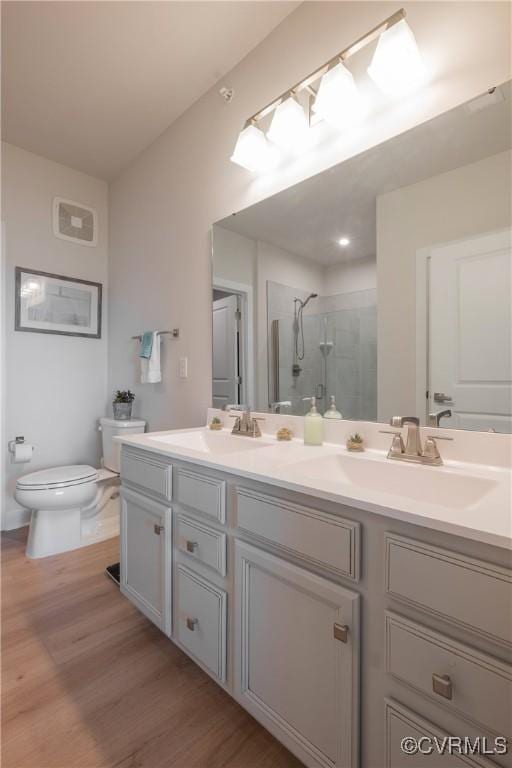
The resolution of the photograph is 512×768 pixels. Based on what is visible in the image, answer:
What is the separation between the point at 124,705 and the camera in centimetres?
112

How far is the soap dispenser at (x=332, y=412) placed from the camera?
1361 millimetres

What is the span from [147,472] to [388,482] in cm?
86

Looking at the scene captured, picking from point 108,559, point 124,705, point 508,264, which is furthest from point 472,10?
point 108,559

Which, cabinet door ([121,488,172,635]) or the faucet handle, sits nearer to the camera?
the faucet handle

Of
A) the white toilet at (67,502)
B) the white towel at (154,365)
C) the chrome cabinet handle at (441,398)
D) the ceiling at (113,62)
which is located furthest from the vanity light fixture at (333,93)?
the white toilet at (67,502)

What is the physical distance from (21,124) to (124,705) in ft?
9.93

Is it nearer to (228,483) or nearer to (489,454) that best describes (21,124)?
(228,483)

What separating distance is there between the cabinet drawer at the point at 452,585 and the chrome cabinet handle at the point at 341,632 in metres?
0.15

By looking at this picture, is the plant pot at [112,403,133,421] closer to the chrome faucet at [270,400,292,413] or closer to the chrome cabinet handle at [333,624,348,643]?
the chrome faucet at [270,400,292,413]

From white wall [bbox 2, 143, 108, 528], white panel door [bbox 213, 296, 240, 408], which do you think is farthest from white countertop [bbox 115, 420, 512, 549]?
white wall [bbox 2, 143, 108, 528]

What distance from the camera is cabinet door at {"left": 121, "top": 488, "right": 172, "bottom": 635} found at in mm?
1263

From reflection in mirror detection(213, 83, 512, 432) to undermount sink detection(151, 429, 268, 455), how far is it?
0.19 m

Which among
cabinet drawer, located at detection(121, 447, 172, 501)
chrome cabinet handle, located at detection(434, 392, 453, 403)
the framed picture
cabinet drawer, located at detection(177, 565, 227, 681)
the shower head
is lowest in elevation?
cabinet drawer, located at detection(177, 565, 227, 681)

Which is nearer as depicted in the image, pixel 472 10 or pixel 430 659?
pixel 430 659
